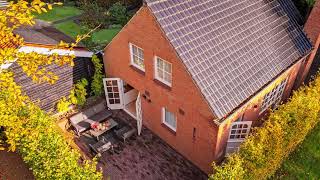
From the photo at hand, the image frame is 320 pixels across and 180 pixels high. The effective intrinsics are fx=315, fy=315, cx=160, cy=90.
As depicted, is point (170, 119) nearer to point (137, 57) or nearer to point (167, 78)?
point (167, 78)

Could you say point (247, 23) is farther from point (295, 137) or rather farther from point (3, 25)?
point (3, 25)

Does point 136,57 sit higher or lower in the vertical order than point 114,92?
higher

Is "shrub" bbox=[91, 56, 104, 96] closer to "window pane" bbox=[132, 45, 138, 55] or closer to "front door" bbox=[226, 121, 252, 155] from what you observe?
"window pane" bbox=[132, 45, 138, 55]

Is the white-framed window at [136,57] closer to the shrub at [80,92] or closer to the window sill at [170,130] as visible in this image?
the window sill at [170,130]

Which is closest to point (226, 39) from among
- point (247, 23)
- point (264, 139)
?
point (247, 23)

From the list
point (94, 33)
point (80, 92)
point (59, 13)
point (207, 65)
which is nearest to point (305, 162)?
point (207, 65)

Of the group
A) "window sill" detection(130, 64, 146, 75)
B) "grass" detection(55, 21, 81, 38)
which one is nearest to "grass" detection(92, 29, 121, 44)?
"grass" detection(55, 21, 81, 38)

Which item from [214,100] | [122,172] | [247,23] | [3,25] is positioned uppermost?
[3,25]
